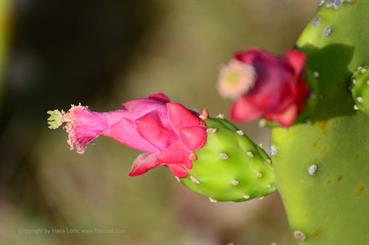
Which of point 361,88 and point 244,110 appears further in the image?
point 361,88

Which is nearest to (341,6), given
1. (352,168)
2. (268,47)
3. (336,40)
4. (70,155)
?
(336,40)

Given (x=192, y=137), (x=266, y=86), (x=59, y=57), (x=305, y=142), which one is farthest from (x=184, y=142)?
(x=59, y=57)

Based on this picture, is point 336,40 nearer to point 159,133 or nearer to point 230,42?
point 159,133

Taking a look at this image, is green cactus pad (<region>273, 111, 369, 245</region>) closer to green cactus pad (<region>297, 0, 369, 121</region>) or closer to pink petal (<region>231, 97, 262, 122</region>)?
green cactus pad (<region>297, 0, 369, 121</region>)

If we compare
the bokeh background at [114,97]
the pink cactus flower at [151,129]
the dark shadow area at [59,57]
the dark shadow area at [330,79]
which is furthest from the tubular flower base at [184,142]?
the dark shadow area at [59,57]

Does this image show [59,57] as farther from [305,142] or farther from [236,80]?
[236,80]

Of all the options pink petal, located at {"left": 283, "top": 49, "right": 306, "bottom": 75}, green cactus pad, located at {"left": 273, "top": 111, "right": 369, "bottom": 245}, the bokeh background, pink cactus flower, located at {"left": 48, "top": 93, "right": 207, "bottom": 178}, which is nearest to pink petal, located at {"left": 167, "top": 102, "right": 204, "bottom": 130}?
pink cactus flower, located at {"left": 48, "top": 93, "right": 207, "bottom": 178}
